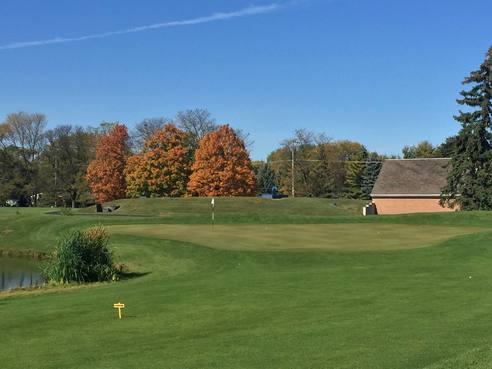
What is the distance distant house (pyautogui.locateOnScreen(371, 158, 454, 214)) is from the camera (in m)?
63.4

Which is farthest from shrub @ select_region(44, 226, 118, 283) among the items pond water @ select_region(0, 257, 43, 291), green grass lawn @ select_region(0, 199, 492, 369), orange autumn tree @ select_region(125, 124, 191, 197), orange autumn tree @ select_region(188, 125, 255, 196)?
orange autumn tree @ select_region(125, 124, 191, 197)

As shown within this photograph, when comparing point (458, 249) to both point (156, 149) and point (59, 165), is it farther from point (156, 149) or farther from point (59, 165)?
point (59, 165)

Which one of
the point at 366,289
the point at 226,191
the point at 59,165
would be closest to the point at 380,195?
the point at 226,191

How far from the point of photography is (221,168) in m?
74.2

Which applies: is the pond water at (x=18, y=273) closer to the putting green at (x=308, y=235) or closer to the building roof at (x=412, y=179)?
the putting green at (x=308, y=235)

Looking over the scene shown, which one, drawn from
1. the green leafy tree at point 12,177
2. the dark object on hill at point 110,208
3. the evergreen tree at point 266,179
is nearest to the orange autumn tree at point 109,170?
the dark object on hill at point 110,208

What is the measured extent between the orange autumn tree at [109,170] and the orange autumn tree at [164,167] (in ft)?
23.5

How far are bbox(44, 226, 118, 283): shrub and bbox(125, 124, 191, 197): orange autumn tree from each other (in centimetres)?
5412

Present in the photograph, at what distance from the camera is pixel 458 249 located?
2283 cm

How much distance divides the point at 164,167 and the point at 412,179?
32313 millimetres

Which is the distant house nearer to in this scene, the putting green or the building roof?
the building roof

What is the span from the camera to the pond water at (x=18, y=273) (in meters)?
24.6

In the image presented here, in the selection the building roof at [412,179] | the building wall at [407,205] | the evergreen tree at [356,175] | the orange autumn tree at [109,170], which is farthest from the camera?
the evergreen tree at [356,175]

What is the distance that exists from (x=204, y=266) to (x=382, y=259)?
683 cm
